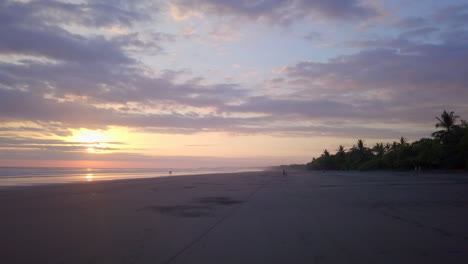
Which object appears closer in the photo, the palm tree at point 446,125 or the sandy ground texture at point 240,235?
the sandy ground texture at point 240,235

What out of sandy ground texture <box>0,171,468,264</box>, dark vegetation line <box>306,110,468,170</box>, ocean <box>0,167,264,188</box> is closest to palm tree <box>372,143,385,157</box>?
dark vegetation line <box>306,110,468,170</box>

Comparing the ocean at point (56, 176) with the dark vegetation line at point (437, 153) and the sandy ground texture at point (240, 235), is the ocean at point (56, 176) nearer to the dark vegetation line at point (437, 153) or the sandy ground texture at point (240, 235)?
the sandy ground texture at point (240, 235)

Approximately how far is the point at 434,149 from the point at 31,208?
64.6 m

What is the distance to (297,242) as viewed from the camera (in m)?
8.27

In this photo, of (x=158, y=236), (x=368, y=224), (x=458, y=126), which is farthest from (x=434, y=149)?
(x=158, y=236)

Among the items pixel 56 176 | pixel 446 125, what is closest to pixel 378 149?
pixel 446 125

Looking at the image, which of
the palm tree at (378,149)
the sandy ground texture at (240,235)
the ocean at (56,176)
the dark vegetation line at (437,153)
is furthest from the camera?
the palm tree at (378,149)

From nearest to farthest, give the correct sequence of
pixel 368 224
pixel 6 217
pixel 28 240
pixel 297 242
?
1. pixel 297 242
2. pixel 28 240
3. pixel 368 224
4. pixel 6 217

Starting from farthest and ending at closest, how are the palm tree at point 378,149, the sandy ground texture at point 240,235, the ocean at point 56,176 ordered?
1. the palm tree at point 378,149
2. the ocean at point 56,176
3. the sandy ground texture at point 240,235

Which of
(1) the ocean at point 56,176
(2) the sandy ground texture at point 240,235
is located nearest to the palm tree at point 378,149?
(1) the ocean at point 56,176

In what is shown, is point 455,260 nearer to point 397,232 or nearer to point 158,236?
point 397,232

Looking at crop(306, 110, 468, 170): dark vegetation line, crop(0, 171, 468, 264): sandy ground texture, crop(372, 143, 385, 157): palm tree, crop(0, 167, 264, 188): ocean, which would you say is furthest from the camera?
crop(372, 143, 385, 157): palm tree

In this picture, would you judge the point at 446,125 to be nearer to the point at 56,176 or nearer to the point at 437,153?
the point at 437,153

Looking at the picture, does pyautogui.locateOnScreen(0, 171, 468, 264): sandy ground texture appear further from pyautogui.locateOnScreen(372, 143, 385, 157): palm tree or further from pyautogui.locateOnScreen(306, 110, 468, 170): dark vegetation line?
pyautogui.locateOnScreen(372, 143, 385, 157): palm tree
